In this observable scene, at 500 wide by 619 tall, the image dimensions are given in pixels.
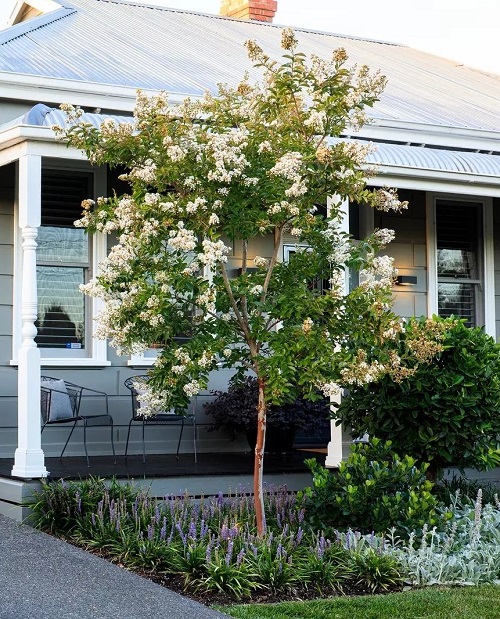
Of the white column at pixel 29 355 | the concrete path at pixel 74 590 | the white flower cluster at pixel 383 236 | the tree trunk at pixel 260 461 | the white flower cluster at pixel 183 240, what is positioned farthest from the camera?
the white column at pixel 29 355

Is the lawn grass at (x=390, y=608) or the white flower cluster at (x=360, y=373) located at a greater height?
the white flower cluster at (x=360, y=373)

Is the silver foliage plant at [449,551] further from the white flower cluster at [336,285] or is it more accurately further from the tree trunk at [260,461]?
the white flower cluster at [336,285]

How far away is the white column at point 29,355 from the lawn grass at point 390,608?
2.76m

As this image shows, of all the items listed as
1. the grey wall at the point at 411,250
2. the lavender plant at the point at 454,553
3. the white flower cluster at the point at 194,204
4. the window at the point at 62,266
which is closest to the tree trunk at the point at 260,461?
the lavender plant at the point at 454,553

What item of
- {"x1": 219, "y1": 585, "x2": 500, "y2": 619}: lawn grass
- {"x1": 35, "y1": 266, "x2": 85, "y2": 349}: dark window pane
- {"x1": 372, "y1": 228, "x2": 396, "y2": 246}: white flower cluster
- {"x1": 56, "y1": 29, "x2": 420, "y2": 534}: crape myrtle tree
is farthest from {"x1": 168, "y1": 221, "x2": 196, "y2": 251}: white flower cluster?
{"x1": 35, "y1": 266, "x2": 85, "y2": 349}: dark window pane

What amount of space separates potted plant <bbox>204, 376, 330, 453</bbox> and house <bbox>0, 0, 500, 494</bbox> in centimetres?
39

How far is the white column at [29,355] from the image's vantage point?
7.95 meters

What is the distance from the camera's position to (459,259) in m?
12.1

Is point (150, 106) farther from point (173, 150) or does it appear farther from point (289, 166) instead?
point (289, 166)

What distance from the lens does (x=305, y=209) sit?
6836 millimetres

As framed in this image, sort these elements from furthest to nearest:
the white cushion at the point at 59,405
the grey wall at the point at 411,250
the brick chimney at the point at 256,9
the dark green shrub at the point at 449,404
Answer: the brick chimney at the point at 256,9, the grey wall at the point at 411,250, the white cushion at the point at 59,405, the dark green shrub at the point at 449,404

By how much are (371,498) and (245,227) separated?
6.91 feet

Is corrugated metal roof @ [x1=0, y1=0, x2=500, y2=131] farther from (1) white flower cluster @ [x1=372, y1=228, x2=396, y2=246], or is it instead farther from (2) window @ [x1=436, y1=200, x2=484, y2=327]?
(1) white flower cluster @ [x1=372, y1=228, x2=396, y2=246]

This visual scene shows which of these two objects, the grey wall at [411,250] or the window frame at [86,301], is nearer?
the window frame at [86,301]
